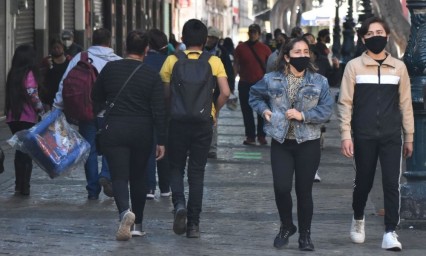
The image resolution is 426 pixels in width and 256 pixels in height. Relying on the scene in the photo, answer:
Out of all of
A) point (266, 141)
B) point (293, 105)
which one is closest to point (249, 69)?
point (266, 141)

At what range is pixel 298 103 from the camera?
9867 millimetres

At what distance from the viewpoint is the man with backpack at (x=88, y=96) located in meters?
12.5

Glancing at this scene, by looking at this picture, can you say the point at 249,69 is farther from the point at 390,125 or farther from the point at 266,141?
the point at 390,125

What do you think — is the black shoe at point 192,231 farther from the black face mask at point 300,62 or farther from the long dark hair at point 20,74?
the long dark hair at point 20,74

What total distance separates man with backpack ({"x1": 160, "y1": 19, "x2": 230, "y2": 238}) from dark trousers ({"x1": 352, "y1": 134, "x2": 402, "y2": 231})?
1.20 metres

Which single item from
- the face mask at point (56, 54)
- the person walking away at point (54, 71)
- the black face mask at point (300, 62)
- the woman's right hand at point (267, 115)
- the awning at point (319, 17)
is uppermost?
the black face mask at point (300, 62)

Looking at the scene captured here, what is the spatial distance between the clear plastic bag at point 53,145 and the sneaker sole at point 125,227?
2.24 metres

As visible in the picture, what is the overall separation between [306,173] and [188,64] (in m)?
1.31

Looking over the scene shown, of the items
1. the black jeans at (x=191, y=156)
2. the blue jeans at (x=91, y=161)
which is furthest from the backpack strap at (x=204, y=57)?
the blue jeans at (x=91, y=161)

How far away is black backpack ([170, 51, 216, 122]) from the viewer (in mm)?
10375

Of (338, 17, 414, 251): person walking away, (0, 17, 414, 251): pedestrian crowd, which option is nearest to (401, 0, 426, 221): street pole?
(0, 17, 414, 251): pedestrian crowd

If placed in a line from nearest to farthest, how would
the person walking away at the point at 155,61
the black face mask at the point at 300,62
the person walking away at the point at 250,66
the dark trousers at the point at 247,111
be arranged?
the black face mask at the point at 300,62 → the person walking away at the point at 155,61 → the person walking away at the point at 250,66 → the dark trousers at the point at 247,111

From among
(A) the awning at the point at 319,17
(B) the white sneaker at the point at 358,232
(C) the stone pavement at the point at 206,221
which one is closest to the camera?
(C) the stone pavement at the point at 206,221

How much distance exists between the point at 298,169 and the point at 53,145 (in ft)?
10.5
